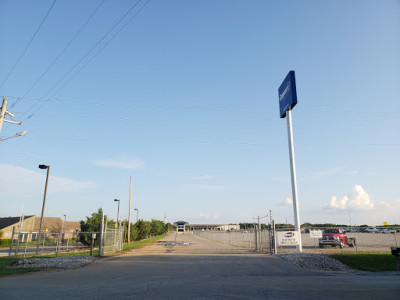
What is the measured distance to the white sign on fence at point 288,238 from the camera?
62.1 feet

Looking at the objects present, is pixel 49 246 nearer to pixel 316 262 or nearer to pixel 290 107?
pixel 290 107

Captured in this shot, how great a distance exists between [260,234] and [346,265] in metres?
8.90

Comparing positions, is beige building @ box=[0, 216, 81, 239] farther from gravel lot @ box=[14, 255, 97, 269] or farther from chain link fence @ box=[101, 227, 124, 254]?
gravel lot @ box=[14, 255, 97, 269]

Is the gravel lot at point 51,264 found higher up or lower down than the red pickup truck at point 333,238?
lower down

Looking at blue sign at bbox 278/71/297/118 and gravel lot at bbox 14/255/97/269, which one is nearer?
gravel lot at bbox 14/255/97/269

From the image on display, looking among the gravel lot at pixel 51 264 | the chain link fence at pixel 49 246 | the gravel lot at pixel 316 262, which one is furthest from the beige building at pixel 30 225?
the gravel lot at pixel 316 262

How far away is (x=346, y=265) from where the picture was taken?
14516 mm

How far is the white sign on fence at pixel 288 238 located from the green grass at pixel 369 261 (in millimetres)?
2925

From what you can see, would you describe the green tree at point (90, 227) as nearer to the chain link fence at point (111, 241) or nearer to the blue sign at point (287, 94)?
the chain link fence at point (111, 241)

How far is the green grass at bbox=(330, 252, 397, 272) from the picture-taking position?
13.8m

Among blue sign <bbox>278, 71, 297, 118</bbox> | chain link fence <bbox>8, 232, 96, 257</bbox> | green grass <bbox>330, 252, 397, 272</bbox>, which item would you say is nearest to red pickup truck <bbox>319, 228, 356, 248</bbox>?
green grass <bbox>330, 252, 397, 272</bbox>

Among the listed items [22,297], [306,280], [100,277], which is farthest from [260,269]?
[22,297]

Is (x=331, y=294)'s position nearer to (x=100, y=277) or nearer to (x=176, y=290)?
(x=176, y=290)

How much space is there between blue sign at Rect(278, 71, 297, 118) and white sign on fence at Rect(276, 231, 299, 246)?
32.0ft
